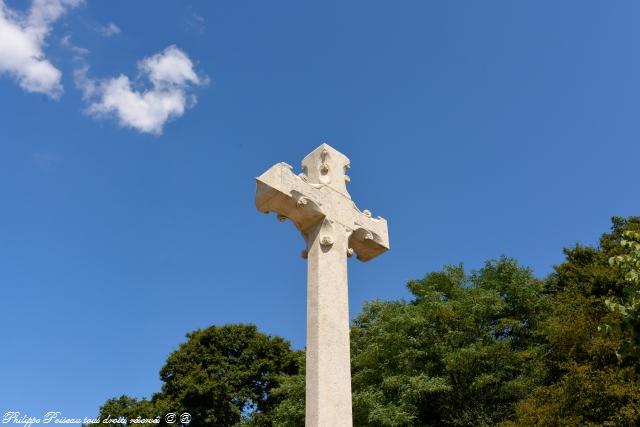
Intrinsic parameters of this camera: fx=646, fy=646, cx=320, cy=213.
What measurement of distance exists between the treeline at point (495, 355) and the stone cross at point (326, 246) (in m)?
16.2

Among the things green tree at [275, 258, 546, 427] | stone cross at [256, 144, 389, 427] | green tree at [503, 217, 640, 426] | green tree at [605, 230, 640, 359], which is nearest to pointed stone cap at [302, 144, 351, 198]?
stone cross at [256, 144, 389, 427]

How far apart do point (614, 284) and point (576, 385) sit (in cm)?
641

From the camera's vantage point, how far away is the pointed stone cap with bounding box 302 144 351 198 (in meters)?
8.27

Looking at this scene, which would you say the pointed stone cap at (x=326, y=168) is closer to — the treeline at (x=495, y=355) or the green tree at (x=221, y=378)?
the treeline at (x=495, y=355)

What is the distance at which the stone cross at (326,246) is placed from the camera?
22.2 ft

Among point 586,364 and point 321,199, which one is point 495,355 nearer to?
point 586,364

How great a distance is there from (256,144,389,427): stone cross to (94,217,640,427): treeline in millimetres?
16196

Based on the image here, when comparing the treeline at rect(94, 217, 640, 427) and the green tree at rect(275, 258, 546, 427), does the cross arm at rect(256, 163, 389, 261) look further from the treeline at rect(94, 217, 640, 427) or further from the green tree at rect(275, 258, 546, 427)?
the green tree at rect(275, 258, 546, 427)

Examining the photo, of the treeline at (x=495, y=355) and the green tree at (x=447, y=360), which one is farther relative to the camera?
the green tree at (x=447, y=360)

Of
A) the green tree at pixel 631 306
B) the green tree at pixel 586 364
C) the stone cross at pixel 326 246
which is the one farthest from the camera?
the green tree at pixel 586 364

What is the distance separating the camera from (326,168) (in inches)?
326

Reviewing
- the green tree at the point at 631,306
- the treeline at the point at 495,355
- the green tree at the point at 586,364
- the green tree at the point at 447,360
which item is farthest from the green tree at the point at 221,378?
the green tree at the point at 631,306

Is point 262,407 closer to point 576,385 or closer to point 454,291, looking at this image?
point 454,291

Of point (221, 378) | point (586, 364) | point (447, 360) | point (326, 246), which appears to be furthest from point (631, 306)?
point (221, 378)
